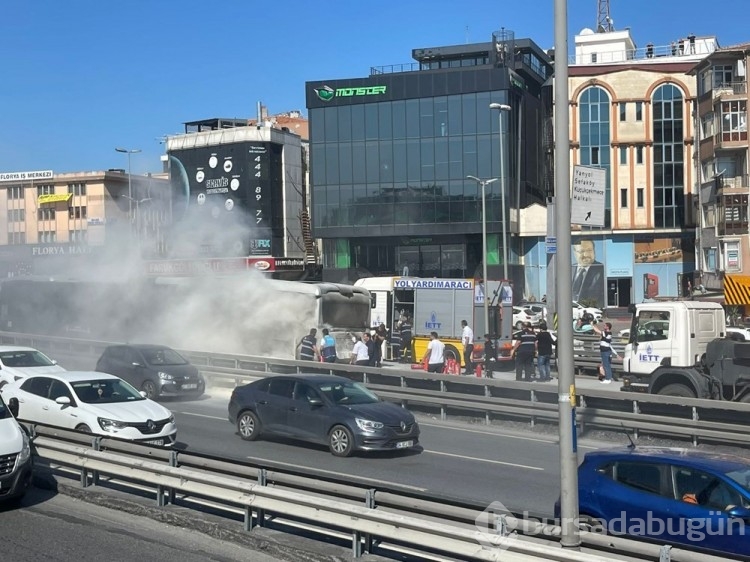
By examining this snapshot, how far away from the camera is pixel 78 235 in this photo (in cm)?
9231

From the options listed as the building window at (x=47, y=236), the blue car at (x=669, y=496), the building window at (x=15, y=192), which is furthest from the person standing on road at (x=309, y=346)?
the building window at (x=15, y=192)

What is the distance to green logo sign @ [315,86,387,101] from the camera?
66.7 meters

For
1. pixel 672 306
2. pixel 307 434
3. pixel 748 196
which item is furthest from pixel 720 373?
pixel 748 196

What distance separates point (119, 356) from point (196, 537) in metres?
14.5

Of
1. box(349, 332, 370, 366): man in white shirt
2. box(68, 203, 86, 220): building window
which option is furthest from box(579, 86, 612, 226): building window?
box(68, 203, 86, 220): building window

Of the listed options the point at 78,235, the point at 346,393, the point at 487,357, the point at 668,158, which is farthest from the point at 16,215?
the point at 346,393

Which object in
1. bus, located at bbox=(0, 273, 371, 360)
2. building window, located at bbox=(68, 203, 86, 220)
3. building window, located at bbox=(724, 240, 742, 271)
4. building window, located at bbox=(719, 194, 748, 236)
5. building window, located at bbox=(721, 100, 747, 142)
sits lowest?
bus, located at bbox=(0, 273, 371, 360)

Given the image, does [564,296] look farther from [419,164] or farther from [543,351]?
[419,164]

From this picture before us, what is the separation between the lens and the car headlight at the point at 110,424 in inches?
569

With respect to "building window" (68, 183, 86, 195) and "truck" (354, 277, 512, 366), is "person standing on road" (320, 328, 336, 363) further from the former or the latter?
"building window" (68, 183, 86, 195)

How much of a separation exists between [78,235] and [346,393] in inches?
3243

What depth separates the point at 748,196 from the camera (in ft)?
169

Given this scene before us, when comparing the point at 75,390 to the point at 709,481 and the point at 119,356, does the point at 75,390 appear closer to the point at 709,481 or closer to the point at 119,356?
the point at 119,356

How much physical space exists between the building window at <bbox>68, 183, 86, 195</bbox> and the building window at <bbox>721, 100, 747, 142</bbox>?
66022mm
